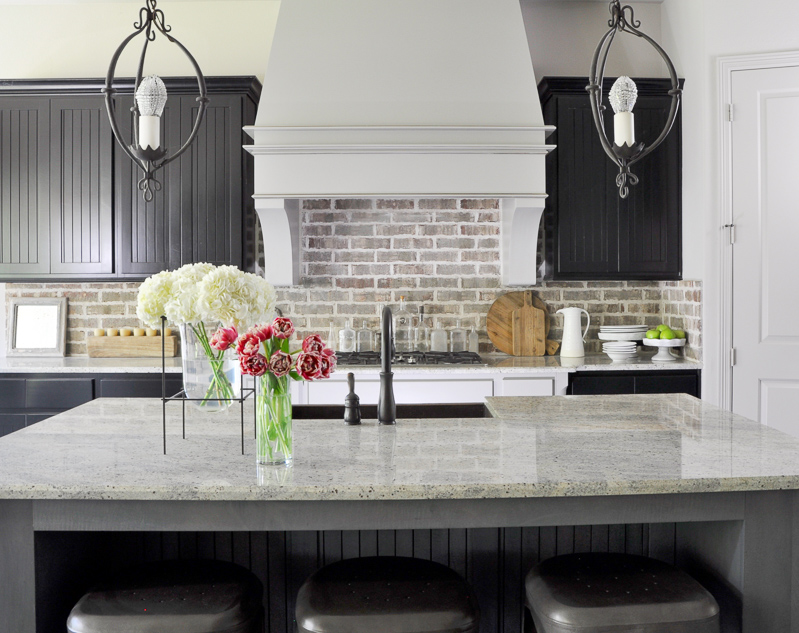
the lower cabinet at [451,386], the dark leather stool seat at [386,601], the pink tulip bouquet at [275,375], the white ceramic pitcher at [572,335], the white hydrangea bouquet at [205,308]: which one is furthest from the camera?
the white ceramic pitcher at [572,335]

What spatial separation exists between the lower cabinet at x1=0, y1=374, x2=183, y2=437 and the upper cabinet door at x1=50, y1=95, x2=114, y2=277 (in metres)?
0.61

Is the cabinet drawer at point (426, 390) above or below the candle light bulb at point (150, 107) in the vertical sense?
below

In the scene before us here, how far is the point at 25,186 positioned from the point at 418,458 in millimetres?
3191

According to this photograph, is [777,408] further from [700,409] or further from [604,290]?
[700,409]

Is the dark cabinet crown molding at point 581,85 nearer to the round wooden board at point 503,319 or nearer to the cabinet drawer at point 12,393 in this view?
the round wooden board at point 503,319

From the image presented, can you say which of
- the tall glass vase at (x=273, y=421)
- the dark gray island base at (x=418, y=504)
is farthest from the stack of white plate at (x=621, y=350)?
the tall glass vase at (x=273, y=421)

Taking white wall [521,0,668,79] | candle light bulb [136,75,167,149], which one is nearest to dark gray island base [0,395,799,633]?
candle light bulb [136,75,167,149]

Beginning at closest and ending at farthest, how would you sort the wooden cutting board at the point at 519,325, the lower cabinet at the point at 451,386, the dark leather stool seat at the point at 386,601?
the dark leather stool seat at the point at 386,601
the lower cabinet at the point at 451,386
the wooden cutting board at the point at 519,325

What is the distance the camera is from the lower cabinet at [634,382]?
12.0 ft

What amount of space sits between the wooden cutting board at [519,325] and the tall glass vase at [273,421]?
8.73 ft

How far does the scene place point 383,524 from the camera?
5.08 ft

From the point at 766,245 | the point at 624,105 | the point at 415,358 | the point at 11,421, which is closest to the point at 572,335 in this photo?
the point at 415,358

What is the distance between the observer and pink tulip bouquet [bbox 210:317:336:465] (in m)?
1.62

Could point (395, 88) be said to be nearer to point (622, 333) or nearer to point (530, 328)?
point (530, 328)
